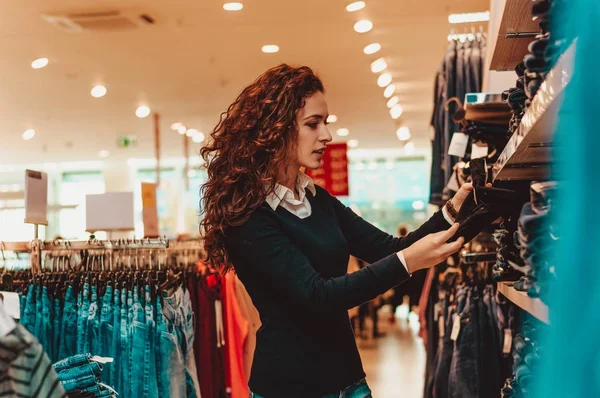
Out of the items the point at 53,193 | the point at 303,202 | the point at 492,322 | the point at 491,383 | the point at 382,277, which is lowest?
the point at 491,383

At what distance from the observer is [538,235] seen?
1.29 meters

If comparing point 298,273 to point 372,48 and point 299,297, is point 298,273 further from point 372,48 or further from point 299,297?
point 372,48

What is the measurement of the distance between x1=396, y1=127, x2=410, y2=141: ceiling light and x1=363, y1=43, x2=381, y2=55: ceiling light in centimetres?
532

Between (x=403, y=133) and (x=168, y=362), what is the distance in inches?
426

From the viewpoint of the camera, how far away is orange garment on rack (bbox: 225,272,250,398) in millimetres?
3746

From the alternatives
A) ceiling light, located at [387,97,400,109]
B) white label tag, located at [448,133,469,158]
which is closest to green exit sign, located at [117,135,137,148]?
ceiling light, located at [387,97,400,109]

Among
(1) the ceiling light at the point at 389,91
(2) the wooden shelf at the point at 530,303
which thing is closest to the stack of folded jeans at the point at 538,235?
(2) the wooden shelf at the point at 530,303

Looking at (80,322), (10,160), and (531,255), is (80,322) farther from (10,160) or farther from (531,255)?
(10,160)

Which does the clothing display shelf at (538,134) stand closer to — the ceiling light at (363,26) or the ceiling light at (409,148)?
the ceiling light at (363,26)

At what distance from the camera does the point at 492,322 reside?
10.4 ft

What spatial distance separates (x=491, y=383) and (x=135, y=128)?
9.84 m

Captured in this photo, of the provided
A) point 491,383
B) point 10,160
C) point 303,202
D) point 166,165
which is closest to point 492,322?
point 491,383

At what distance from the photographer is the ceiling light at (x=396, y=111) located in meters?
10.8

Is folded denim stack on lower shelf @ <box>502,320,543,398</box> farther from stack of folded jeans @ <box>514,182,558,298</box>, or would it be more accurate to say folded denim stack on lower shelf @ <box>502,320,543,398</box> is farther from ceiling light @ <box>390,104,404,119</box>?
ceiling light @ <box>390,104,404,119</box>
